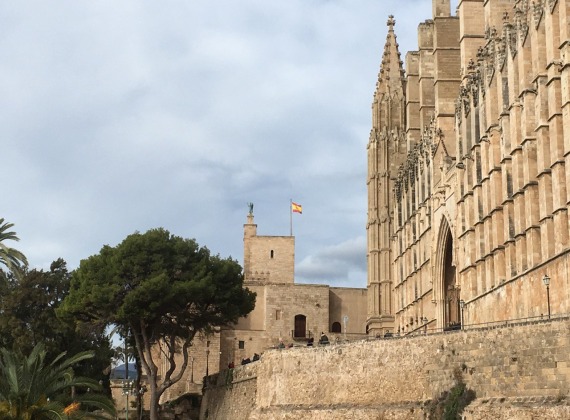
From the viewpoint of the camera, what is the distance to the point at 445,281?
45531mm

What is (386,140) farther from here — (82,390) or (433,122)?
(82,390)

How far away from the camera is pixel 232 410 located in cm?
4038

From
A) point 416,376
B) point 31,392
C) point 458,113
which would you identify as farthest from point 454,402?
point 458,113

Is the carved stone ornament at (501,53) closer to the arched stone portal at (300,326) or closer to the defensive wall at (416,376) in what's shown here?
the defensive wall at (416,376)

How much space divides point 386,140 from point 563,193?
28.5 m

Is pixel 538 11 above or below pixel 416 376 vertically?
above

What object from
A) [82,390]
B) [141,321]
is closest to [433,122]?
[141,321]

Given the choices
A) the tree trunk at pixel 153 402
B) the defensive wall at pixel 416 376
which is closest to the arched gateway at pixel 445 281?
the defensive wall at pixel 416 376

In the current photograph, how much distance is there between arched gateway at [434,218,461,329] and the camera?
44625 millimetres

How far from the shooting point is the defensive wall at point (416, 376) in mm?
25266

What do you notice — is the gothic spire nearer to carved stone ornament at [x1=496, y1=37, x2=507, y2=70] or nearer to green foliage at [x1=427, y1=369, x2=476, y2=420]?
carved stone ornament at [x1=496, y1=37, x2=507, y2=70]

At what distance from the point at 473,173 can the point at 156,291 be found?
42.9ft

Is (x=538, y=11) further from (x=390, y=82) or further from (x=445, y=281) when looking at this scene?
(x=390, y=82)

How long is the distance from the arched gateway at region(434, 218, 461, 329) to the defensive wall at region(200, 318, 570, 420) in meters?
9.87
